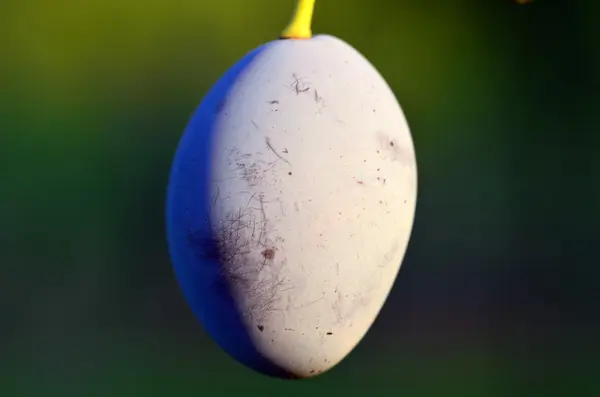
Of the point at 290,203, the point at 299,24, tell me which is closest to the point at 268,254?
the point at 290,203

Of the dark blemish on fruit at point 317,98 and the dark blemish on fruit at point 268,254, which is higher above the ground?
the dark blemish on fruit at point 317,98

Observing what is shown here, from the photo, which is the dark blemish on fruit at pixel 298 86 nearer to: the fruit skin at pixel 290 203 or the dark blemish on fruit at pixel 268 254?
the fruit skin at pixel 290 203

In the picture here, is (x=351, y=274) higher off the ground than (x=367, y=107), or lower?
lower

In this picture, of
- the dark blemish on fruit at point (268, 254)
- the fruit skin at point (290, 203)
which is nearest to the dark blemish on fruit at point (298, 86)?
the fruit skin at point (290, 203)

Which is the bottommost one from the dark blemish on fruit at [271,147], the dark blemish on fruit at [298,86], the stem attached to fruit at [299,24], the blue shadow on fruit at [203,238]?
the blue shadow on fruit at [203,238]

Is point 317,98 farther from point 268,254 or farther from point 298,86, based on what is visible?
point 268,254

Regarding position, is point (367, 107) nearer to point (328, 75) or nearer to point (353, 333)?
point (328, 75)

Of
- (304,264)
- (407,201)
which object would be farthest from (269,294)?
(407,201)

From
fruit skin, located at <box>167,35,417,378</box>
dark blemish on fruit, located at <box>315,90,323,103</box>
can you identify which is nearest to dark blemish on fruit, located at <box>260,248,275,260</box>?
fruit skin, located at <box>167,35,417,378</box>
